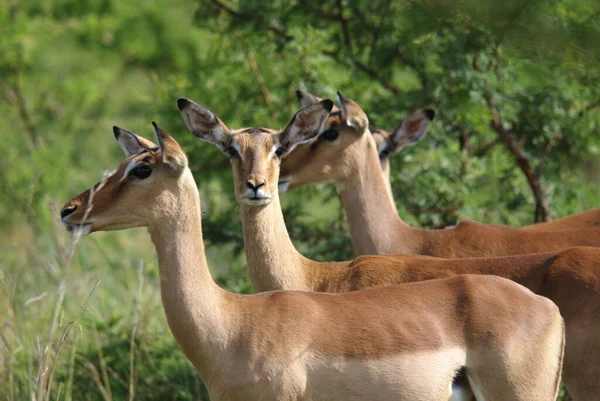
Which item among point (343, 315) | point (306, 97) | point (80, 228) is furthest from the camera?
point (306, 97)

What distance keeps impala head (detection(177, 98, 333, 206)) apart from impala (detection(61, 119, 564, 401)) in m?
0.66

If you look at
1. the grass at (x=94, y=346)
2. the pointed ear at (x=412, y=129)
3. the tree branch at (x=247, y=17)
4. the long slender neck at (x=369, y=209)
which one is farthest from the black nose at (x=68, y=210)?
the tree branch at (x=247, y=17)

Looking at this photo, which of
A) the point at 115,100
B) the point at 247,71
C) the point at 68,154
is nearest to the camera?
the point at 247,71

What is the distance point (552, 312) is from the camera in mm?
5062

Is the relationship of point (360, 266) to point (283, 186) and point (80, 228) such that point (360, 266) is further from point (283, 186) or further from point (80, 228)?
point (80, 228)

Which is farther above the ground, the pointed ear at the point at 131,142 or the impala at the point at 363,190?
the pointed ear at the point at 131,142

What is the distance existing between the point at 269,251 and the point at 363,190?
1.71m

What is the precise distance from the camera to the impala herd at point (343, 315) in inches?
191

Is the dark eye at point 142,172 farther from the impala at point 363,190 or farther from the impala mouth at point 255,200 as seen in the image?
the impala at point 363,190

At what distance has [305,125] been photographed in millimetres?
6398

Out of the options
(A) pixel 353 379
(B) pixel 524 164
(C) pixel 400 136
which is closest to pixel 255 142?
(A) pixel 353 379

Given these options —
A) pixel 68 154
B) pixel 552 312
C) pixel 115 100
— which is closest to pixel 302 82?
pixel 552 312

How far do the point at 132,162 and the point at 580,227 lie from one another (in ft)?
11.9

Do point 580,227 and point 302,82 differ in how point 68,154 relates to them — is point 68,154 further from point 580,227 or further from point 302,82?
point 580,227
